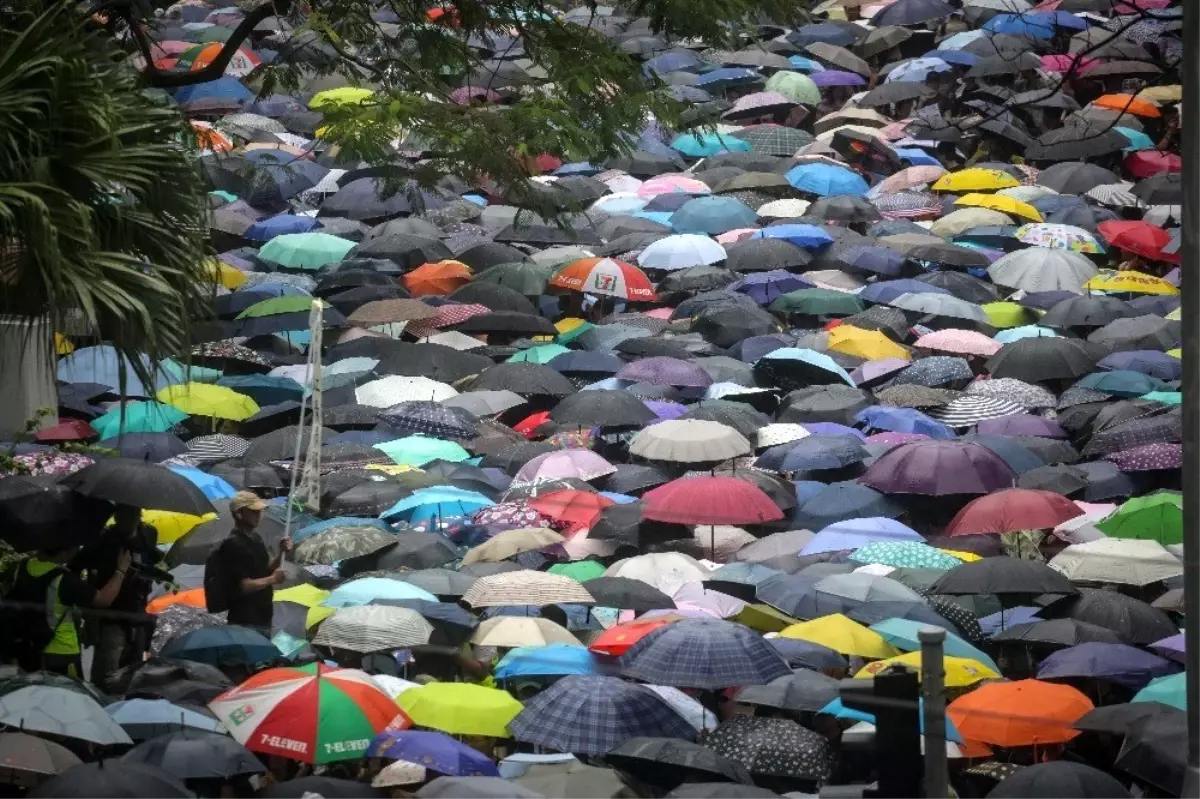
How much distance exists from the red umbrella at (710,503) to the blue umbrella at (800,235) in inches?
404

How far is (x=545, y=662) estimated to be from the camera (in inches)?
456

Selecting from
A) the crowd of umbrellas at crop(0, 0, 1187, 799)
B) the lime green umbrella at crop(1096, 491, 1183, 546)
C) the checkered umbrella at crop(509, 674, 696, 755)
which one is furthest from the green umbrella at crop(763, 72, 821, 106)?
the checkered umbrella at crop(509, 674, 696, 755)

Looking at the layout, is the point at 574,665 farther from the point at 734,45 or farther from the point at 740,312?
the point at 740,312

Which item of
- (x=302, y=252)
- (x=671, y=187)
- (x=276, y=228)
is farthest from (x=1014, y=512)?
(x=671, y=187)

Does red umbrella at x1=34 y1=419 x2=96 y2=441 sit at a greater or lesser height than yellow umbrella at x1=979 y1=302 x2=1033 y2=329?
greater

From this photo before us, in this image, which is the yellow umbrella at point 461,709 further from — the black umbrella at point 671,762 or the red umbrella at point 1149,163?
the red umbrella at point 1149,163

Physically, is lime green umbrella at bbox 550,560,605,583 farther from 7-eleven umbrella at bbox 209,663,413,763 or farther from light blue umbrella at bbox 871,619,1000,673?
7-eleven umbrella at bbox 209,663,413,763

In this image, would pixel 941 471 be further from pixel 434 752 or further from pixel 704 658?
pixel 434 752

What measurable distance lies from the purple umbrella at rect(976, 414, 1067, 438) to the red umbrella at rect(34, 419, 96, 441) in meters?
8.37

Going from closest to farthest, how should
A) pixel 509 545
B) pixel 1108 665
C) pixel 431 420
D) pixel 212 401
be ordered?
pixel 1108 665 < pixel 509 545 < pixel 431 420 < pixel 212 401

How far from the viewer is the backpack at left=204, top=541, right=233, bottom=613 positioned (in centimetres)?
1134

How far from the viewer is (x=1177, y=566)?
14039 millimetres

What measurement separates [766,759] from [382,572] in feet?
13.8

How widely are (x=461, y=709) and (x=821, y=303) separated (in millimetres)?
13869
